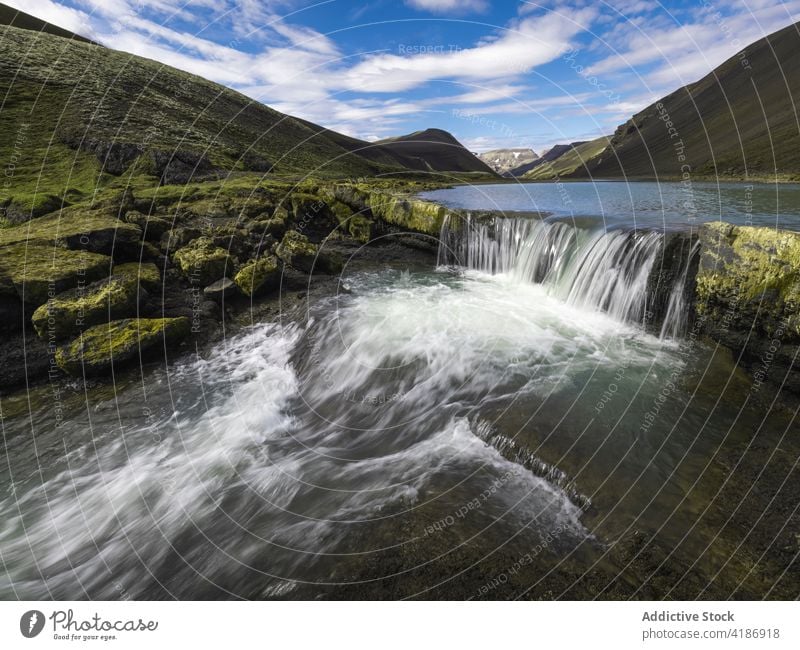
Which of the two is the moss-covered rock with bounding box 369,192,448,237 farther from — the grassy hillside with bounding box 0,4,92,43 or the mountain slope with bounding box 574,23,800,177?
the grassy hillside with bounding box 0,4,92,43

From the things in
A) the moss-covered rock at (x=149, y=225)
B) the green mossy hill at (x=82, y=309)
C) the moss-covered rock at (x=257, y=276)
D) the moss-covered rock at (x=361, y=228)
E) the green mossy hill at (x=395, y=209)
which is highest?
the green mossy hill at (x=395, y=209)

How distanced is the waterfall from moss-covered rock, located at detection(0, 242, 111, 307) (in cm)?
1553

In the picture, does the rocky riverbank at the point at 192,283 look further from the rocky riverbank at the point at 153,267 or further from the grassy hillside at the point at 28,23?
the grassy hillside at the point at 28,23

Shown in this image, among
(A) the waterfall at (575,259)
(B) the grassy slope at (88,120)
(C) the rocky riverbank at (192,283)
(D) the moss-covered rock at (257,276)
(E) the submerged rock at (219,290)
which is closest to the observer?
(C) the rocky riverbank at (192,283)

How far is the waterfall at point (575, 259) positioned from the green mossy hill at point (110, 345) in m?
14.4

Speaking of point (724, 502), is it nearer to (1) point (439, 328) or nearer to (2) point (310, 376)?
(1) point (439, 328)

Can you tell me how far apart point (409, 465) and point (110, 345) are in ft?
30.5

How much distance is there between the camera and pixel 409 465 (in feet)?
22.7

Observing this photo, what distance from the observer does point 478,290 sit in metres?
16.2

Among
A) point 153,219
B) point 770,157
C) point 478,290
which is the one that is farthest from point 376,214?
point 770,157

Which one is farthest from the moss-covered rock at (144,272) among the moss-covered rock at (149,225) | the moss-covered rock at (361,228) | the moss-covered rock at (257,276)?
the moss-covered rock at (361,228)

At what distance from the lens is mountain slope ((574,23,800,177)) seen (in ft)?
273

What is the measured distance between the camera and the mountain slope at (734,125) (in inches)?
3278

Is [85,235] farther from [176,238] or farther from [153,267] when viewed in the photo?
[176,238]
